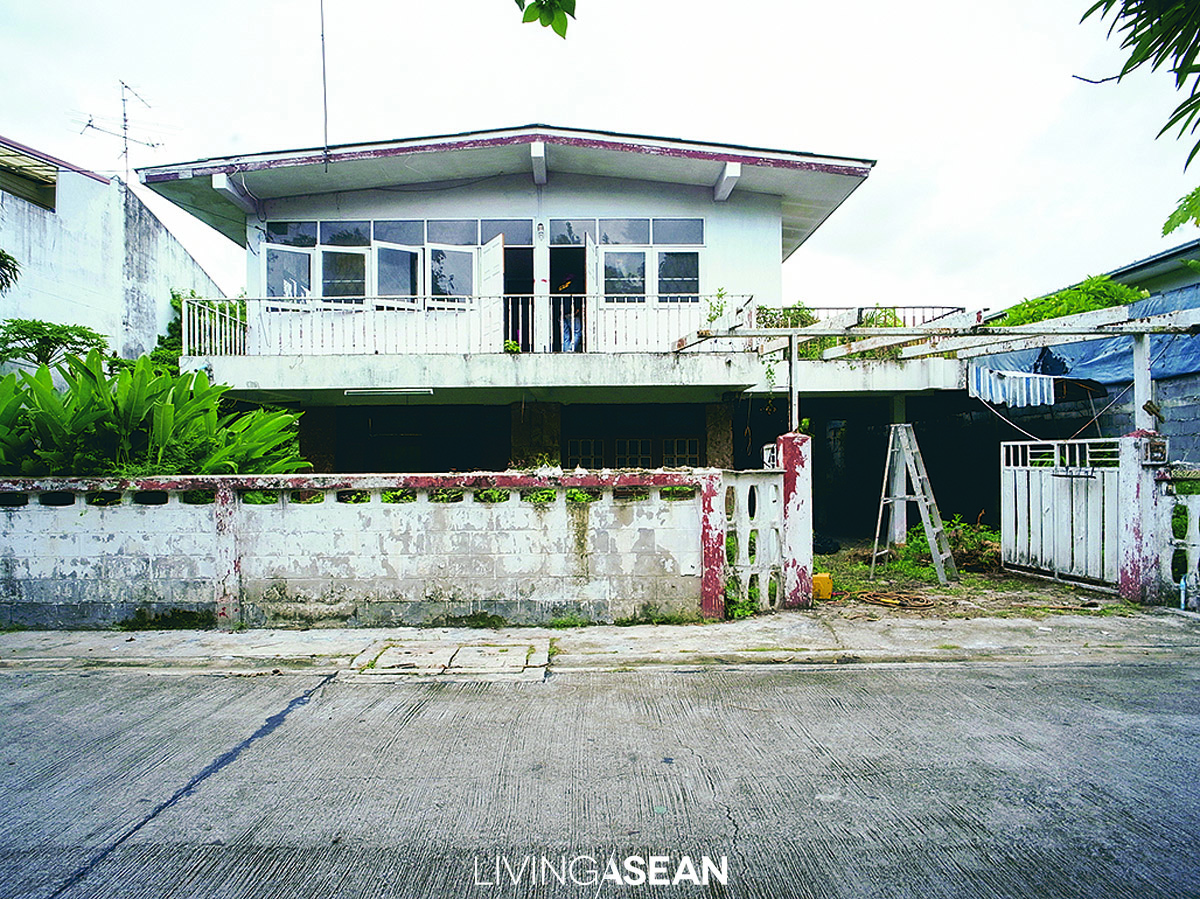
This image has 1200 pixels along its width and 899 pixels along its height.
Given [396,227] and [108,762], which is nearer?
[108,762]

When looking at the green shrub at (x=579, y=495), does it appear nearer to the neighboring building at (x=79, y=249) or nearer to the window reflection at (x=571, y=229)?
the window reflection at (x=571, y=229)

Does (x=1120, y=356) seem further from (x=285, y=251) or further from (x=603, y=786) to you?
(x=285, y=251)

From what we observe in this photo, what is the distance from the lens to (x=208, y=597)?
6.28 metres

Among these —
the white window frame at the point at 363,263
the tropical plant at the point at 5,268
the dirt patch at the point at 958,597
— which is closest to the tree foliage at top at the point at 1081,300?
the dirt patch at the point at 958,597

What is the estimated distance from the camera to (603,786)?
10.7 ft

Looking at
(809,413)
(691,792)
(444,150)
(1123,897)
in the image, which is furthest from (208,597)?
(809,413)

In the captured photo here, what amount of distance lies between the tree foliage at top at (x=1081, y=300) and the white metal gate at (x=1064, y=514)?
5003 millimetres

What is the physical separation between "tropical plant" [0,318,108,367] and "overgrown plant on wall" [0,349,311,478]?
260 inches

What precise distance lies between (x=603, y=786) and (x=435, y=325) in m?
9.23

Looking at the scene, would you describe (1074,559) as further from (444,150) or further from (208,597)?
(444,150)

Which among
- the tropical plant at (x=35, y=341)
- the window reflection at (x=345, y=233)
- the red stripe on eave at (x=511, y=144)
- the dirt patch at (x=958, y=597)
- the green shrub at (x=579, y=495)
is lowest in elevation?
the dirt patch at (x=958, y=597)

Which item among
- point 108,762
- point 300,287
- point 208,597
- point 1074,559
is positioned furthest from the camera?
point 300,287

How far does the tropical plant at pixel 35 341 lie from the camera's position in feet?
40.5

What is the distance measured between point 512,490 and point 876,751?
12.1ft
